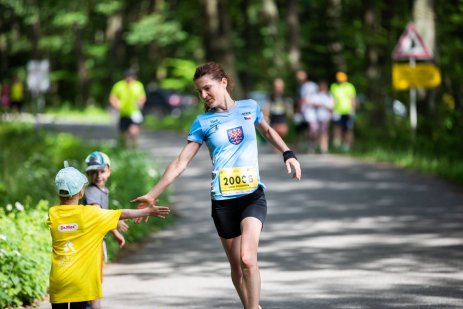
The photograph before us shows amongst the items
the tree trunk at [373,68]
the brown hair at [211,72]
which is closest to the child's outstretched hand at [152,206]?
the brown hair at [211,72]

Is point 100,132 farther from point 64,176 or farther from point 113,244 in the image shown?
point 64,176

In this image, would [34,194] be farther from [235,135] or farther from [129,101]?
[129,101]

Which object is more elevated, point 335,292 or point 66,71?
point 66,71

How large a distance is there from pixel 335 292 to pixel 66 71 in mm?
67085

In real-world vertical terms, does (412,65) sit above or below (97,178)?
above

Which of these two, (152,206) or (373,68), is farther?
(373,68)

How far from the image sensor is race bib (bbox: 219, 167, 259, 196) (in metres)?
Result: 7.59

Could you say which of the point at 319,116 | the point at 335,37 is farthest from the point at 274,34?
the point at 319,116

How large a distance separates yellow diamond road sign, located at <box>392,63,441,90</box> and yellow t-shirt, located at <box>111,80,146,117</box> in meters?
5.62

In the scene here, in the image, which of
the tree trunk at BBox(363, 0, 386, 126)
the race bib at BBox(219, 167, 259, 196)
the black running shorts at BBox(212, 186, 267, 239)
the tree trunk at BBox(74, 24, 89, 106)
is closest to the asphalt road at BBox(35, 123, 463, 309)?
the black running shorts at BBox(212, 186, 267, 239)

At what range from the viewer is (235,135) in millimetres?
7648

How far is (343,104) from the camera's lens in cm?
2664

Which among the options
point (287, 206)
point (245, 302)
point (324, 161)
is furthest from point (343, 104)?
point (245, 302)

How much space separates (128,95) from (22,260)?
13867 mm
